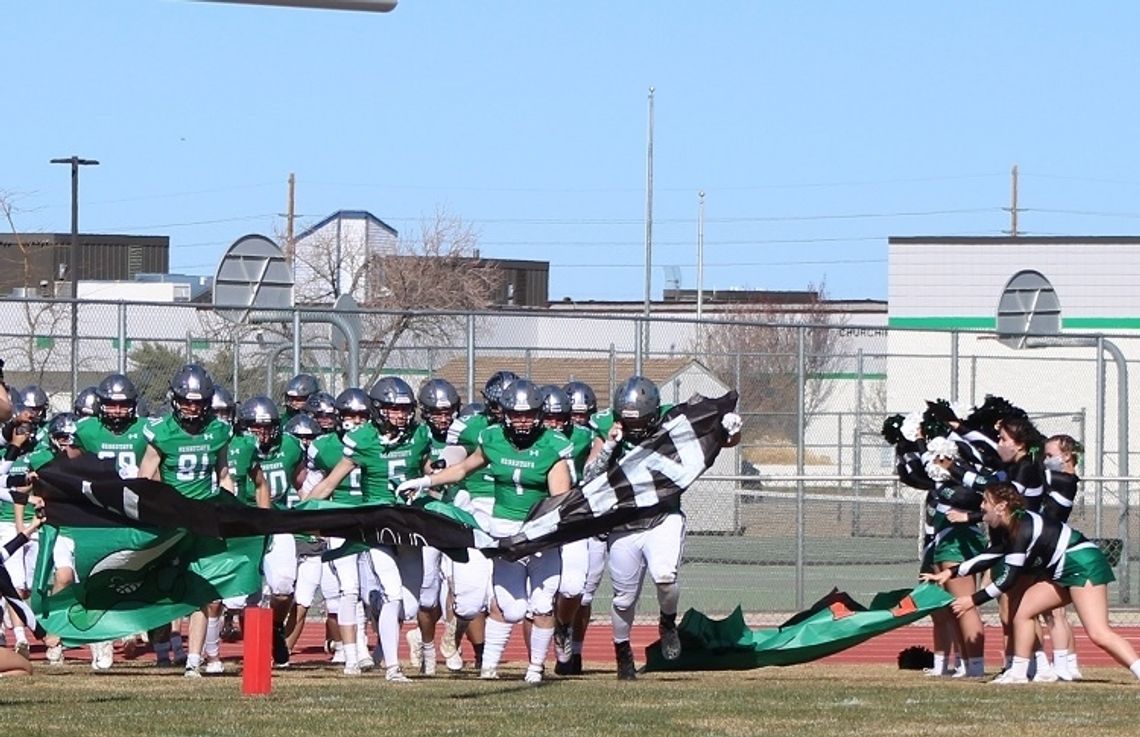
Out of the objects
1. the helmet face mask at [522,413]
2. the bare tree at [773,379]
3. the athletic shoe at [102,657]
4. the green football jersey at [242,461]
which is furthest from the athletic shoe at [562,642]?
the bare tree at [773,379]

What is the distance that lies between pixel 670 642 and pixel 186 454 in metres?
3.22

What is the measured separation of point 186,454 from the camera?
516 inches

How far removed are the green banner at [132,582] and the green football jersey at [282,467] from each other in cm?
190

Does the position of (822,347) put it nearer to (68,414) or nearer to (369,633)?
(369,633)

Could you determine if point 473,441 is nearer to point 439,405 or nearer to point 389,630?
point 439,405

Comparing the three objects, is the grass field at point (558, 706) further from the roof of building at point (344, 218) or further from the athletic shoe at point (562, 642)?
the roof of building at point (344, 218)

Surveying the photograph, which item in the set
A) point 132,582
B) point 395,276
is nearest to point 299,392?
point 132,582

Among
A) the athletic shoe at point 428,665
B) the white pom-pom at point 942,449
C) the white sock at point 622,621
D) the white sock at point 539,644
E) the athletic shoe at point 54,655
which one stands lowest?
the athletic shoe at point 54,655

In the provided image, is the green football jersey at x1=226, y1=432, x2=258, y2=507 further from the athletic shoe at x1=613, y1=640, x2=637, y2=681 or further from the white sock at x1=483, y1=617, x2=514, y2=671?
the athletic shoe at x1=613, y1=640, x2=637, y2=681

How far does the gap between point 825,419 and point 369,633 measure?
1164cm

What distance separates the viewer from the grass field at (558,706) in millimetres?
9570

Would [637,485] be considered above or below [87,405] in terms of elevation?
below

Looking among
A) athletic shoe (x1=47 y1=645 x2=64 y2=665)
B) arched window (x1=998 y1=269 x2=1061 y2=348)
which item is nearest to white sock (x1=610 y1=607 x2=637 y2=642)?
athletic shoe (x1=47 y1=645 x2=64 y2=665)

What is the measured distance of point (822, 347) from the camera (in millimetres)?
34875
